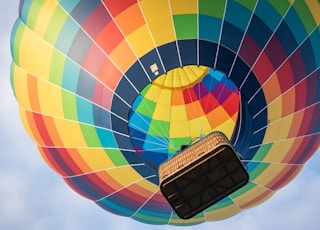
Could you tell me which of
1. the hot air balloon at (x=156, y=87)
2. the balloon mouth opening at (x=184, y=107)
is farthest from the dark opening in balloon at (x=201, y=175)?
the balloon mouth opening at (x=184, y=107)

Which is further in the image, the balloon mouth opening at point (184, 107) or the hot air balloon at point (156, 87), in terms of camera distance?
the balloon mouth opening at point (184, 107)

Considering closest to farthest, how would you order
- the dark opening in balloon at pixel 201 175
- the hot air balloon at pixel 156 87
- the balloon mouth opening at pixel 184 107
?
the dark opening in balloon at pixel 201 175, the hot air balloon at pixel 156 87, the balloon mouth opening at pixel 184 107

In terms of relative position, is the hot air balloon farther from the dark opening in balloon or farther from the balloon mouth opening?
the dark opening in balloon

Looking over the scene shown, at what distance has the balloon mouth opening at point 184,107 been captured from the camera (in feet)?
31.8

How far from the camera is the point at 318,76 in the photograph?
8398 mm

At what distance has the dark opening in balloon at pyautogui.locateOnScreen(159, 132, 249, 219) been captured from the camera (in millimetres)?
6984

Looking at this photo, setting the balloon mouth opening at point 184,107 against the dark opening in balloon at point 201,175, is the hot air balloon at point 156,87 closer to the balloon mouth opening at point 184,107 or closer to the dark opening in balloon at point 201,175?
the balloon mouth opening at point 184,107

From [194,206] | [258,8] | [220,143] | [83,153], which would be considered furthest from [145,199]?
[258,8]

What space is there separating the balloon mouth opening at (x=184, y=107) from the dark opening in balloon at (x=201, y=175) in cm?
219

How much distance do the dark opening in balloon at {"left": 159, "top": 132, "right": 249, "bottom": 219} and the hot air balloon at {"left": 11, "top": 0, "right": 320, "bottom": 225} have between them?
1053 mm

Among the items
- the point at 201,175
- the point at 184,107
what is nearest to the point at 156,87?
the point at 184,107

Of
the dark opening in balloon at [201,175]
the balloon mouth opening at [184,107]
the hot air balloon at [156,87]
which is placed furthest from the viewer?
the balloon mouth opening at [184,107]

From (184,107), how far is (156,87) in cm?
60

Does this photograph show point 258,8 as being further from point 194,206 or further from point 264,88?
point 194,206
